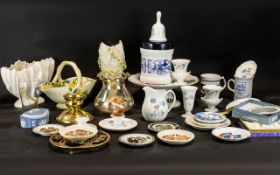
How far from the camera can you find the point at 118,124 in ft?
4.72

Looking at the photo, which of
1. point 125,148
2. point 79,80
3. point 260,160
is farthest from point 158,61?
point 260,160

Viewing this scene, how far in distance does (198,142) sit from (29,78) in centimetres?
59

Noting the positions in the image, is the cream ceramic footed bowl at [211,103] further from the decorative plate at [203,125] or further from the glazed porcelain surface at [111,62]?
the glazed porcelain surface at [111,62]

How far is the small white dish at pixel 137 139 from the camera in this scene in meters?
1.29

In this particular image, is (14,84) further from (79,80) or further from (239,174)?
(239,174)

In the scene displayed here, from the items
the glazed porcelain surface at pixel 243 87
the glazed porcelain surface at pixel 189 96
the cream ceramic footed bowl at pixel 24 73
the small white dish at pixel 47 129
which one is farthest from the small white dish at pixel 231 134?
the cream ceramic footed bowl at pixel 24 73

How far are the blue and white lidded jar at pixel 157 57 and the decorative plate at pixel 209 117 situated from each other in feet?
0.58

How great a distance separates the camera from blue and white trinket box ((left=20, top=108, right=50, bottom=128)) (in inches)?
56.3

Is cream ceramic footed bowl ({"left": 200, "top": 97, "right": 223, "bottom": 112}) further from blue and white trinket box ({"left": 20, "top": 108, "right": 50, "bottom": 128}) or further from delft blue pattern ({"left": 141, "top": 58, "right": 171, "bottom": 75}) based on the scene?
blue and white trinket box ({"left": 20, "top": 108, "right": 50, "bottom": 128})

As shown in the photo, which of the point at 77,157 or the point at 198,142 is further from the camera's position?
the point at 198,142

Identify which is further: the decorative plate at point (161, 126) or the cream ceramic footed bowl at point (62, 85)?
the cream ceramic footed bowl at point (62, 85)

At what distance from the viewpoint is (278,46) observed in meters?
1.78

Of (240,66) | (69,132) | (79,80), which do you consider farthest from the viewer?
(240,66)

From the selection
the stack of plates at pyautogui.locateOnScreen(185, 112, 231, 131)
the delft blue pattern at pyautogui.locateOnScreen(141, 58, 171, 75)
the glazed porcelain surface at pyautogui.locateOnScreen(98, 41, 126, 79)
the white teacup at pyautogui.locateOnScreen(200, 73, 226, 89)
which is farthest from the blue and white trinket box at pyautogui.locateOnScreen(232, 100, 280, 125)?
the glazed porcelain surface at pyautogui.locateOnScreen(98, 41, 126, 79)
